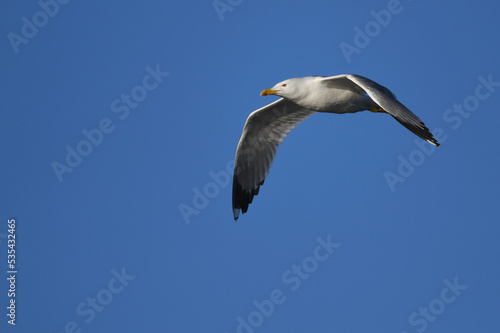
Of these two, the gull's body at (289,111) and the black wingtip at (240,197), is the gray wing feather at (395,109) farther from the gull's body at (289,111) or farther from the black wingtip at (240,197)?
the black wingtip at (240,197)

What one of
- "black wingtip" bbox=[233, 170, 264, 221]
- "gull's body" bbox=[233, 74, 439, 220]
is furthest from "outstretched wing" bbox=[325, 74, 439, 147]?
"black wingtip" bbox=[233, 170, 264, 221]

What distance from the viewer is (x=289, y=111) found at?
14875 millimetres

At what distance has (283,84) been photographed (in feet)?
43.7

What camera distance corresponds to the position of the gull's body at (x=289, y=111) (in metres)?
11.9

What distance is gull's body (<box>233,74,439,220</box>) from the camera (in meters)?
11.9

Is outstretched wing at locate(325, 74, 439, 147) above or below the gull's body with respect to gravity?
below

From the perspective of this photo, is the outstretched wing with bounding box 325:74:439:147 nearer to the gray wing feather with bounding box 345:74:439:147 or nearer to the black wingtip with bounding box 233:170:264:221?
the gray wing feather with bounding box 345:74:439:147

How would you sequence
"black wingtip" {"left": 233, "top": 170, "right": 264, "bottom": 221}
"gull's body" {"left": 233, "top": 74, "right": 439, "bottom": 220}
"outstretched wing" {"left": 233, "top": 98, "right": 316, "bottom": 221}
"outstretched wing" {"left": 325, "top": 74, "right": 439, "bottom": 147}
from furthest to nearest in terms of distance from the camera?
"black wingtip" {"left": 233, "top": 170, "right": 264, "bottom": 221} < "outstretched wing" {"left": 233, "top": 98, "right": 316, "bottom": 221} < "gull's body" {"left": 233, "top": 74, "right": 439, "bottom": 220} < "outstretched wing" {"left": 325, "top": 74, "right": 439, "bottom": 147}

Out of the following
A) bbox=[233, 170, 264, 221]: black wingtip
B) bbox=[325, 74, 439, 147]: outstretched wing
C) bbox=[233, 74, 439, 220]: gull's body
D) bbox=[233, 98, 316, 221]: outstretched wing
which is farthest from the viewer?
bbox=[233, 170, 264, 221]: black wingtip

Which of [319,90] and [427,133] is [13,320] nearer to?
[319,90]

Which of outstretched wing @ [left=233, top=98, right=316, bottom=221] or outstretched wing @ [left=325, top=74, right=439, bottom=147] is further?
outstretched wing @ [left=233, top=98, right=316, bottom=221]

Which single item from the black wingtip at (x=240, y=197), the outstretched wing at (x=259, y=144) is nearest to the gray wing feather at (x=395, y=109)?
the outstretched wing at (x=259, y=144)

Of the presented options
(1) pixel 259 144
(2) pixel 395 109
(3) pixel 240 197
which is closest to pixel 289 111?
(1) pixel 259 144

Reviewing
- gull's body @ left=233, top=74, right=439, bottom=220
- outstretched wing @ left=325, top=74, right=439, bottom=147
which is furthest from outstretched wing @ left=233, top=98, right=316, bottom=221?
outstretched wing @ left=325, top=74, right=439, bottom=147
